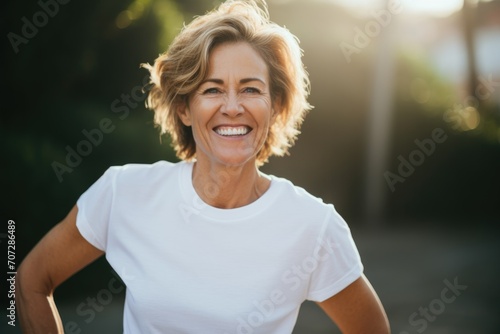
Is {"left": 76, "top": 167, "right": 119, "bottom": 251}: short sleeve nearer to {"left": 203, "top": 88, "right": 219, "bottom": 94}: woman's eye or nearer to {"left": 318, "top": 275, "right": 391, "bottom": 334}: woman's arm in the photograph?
{"left": 203, "top": 88, "right": 219, "bottom": 94}: woman's eye

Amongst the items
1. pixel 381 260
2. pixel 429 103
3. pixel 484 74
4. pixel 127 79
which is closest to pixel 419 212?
pixel 429 103

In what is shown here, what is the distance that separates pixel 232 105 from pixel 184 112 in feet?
1.02

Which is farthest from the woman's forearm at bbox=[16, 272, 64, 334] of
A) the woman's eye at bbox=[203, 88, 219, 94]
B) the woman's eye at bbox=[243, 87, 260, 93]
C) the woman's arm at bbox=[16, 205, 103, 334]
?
the woman's eye at bbox=[243, 87, 260, 93]

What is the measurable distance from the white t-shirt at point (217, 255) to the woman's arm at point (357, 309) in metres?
0.05

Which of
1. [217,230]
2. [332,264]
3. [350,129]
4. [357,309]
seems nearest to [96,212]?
[217,230]

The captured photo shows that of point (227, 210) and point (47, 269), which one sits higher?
point (47, 269)

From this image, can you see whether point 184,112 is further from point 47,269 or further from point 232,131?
point 47,269

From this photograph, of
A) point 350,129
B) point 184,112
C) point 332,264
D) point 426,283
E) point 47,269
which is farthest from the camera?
point 350,129

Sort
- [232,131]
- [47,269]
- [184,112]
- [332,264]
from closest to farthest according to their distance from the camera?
1. [332,264]
2. [232,131]
3. [47,269]
4. [184,112]

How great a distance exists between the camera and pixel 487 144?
30.5 feet

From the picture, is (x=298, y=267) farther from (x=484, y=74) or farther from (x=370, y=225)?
(x=484, y=74)

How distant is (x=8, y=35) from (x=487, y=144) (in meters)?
6.83

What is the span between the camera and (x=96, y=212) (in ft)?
7.79

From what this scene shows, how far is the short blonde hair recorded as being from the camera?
2.37 metres
